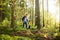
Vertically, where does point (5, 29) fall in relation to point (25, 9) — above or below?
below

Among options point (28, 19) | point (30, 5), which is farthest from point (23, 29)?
point (30, 5)

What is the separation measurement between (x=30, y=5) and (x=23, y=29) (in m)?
0.62

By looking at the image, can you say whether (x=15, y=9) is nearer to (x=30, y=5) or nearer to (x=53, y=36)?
(x=30, y=5)

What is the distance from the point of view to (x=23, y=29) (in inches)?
208

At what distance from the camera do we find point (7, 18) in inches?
209

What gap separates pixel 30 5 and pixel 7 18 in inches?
25.3

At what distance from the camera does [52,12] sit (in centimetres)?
540

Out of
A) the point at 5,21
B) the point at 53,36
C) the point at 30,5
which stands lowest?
the point at 53,36

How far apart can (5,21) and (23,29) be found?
463 millimetres

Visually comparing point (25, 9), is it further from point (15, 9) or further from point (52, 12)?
point (52, 12)

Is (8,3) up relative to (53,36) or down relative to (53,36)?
up

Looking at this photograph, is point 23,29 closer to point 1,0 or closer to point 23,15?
point 23,15

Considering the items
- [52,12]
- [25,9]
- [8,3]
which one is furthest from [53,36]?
[8,3]

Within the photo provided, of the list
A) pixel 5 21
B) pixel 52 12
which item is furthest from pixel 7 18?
pixel 52 12
